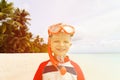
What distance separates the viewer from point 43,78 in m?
1.52

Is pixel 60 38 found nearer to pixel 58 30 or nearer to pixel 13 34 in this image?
pixel 58 30

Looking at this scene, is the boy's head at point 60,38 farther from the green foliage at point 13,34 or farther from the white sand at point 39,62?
the green foliage at point 13,34

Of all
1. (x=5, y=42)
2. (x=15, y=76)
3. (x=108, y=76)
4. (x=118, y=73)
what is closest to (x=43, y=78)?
(x=15, y=76)

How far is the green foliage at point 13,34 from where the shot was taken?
1002cm

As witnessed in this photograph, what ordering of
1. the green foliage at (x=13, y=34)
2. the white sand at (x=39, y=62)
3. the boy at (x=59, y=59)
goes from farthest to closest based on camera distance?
the green foliage at (x=13, y=34) < the white sand at (x=39, y=62) < the boy at (x=59, y=59)

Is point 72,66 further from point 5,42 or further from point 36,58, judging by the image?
point 5,42

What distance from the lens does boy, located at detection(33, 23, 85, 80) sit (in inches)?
59.1

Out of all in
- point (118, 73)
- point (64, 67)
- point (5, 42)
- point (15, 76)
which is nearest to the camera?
point (64, 67)

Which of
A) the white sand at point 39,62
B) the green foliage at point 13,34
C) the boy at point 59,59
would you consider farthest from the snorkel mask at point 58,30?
the green foliage at point 13,34

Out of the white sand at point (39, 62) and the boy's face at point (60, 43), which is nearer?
the boy's face at point (60, 43)

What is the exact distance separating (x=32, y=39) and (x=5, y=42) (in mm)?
1558

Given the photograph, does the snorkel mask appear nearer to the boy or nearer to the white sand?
the boy

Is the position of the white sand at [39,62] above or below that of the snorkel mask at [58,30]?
below

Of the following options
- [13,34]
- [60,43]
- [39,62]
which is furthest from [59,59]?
[13,34]
